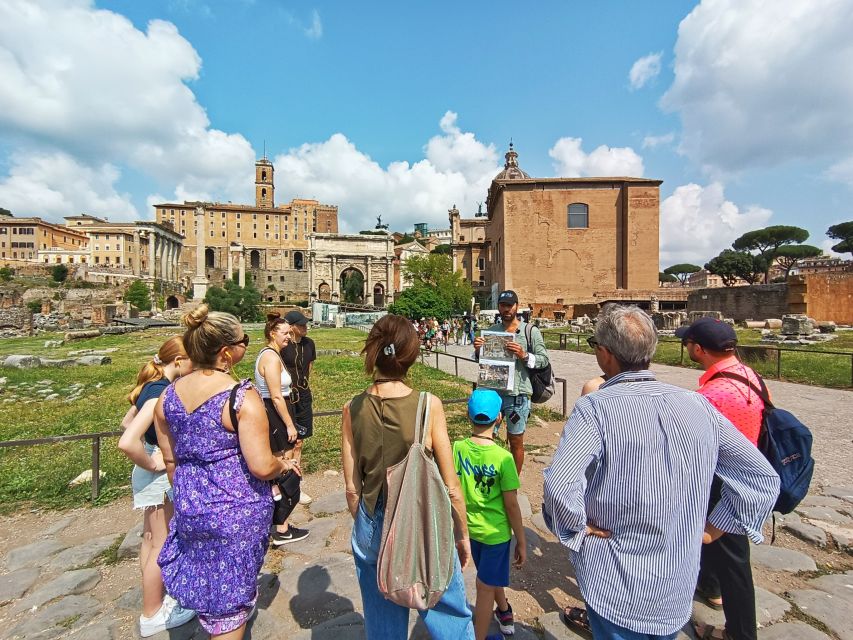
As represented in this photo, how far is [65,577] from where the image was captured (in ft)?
10.2

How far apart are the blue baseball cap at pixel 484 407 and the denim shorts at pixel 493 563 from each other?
0.68 m

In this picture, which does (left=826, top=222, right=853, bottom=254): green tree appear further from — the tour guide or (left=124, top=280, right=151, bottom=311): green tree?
(left=124, top=280, right=151, bottom=311): green tree

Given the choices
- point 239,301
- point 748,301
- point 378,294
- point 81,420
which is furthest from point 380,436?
point 378,294

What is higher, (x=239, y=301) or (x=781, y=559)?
(x=239, y=301)

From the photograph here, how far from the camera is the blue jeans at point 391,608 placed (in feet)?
6.33

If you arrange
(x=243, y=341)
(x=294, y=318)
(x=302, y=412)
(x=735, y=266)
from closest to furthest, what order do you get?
(x=243, y=341), (x=294, y=318), (x=302, y=412), (x=735, y=266)

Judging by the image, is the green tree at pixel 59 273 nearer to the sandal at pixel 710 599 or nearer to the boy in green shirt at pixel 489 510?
the boy in green shirt at pixel 489 510

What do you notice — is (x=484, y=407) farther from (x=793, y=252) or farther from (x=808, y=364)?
(x=793, y=252)

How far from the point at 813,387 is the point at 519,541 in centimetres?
1105

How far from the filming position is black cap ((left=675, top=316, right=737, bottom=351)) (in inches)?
96.6

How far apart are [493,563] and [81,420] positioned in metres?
8.75

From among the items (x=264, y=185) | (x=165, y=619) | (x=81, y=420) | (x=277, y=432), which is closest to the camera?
(x=165, y=619)

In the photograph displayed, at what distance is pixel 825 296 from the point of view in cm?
2355

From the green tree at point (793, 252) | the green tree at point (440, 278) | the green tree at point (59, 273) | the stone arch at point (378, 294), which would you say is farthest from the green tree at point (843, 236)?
the green tree at point (59, 273)
